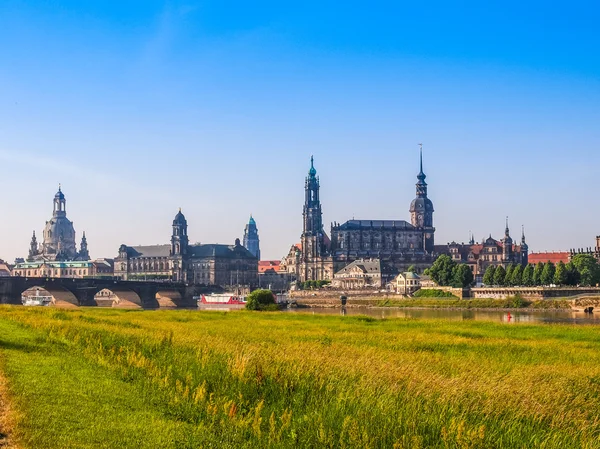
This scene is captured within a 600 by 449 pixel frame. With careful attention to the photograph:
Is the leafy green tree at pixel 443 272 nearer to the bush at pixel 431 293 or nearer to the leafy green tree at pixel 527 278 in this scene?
the bush at pixel 431 293

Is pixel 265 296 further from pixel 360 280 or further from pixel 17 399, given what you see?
pixel 360 280

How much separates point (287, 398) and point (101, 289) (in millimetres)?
125196

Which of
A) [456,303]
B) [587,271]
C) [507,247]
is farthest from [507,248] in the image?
[456,303]

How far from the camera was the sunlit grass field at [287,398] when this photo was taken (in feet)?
38.6

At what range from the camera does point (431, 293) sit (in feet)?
438

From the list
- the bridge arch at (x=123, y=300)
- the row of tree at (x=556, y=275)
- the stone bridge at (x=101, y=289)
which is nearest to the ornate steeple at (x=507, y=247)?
the row of tree at (x=556, y=275)

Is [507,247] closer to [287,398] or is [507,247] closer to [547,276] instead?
[547,276]

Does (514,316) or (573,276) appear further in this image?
(573,276)

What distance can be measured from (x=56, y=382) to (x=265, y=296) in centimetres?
7468

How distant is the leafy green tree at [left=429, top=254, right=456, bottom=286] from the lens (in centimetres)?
14262

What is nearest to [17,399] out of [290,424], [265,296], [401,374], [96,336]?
[290,424]

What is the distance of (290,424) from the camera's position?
41.6ft

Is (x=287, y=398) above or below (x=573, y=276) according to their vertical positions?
below

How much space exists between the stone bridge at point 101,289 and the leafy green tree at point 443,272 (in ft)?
153
